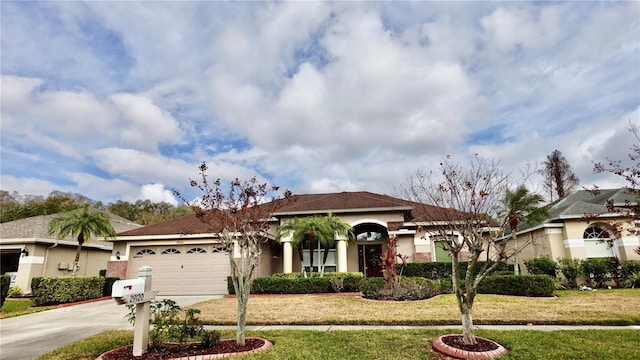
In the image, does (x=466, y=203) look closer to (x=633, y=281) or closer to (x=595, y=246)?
(x=633, y=281)

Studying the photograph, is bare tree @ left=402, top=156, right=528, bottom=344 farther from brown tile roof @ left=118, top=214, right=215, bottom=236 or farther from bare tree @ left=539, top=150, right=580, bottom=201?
bare tree @ left=539, top=150, right=580, bottom=201

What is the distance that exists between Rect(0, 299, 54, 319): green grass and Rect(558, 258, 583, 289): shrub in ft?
72.6

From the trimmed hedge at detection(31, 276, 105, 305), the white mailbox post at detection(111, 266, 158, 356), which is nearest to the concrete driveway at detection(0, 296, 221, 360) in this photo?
the trimmed hedge at detection(31, 276, 105, 305)

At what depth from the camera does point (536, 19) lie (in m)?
10.8

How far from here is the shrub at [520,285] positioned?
13.0 m

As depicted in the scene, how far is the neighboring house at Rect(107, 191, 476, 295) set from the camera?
18172 millimetres

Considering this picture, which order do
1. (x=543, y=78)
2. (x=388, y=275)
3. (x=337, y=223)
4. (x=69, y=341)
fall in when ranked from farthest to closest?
(x=337, y=223)
(x=388, y=275)
(x=543, y=78)
(x=69, y=341)

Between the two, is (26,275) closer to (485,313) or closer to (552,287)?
(485,313)

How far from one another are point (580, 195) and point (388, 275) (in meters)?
15.2

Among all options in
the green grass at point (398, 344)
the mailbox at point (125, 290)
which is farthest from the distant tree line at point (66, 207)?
the mailbox at point (125, 290)

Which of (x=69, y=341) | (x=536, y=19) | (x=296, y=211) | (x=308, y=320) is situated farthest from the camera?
(x=296, y=211)

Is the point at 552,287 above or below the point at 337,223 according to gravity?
below

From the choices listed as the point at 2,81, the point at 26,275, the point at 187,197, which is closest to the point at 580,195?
the point at 187,197

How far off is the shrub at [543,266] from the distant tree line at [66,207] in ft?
112
